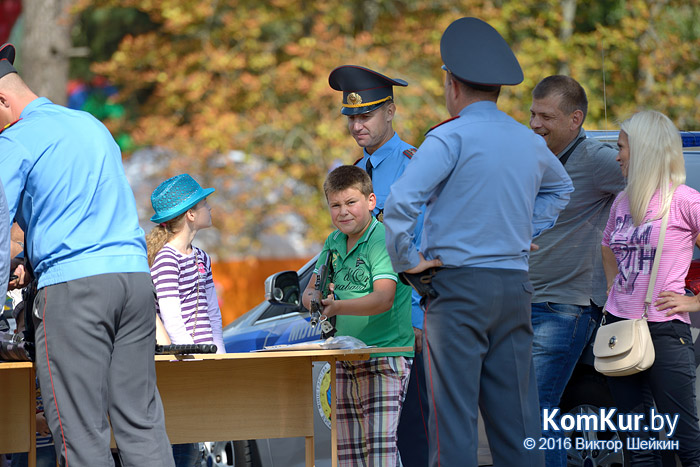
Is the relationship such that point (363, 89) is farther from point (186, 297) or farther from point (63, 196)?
point (63, 196)

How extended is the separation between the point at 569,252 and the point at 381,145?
1.13 meters

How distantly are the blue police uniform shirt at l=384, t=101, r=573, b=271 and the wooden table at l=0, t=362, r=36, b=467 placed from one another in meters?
1.93

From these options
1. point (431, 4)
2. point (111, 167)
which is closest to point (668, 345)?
point (111, 167)

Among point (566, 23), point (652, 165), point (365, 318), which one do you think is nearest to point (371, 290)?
point (365, 318)

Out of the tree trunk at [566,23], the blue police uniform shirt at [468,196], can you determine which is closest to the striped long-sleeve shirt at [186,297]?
the blue police uniform shirt at [468,196]

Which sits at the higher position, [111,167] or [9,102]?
[9,102]

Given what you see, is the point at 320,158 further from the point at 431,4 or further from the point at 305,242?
the point at 431,4

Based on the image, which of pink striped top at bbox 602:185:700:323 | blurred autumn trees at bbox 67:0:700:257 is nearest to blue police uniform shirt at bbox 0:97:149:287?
pink striped top at bbox 602:185:700:323

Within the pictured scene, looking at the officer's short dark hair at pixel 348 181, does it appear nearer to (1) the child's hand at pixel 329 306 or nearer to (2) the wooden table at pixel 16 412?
(1) the child's hand at pixel 329 306

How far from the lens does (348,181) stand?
182 inches

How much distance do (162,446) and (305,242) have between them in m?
10.2

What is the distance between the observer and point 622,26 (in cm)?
1362

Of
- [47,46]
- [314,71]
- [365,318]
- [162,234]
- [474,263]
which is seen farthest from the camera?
[314,71]

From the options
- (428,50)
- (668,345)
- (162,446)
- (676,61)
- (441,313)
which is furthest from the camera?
(428,50)
